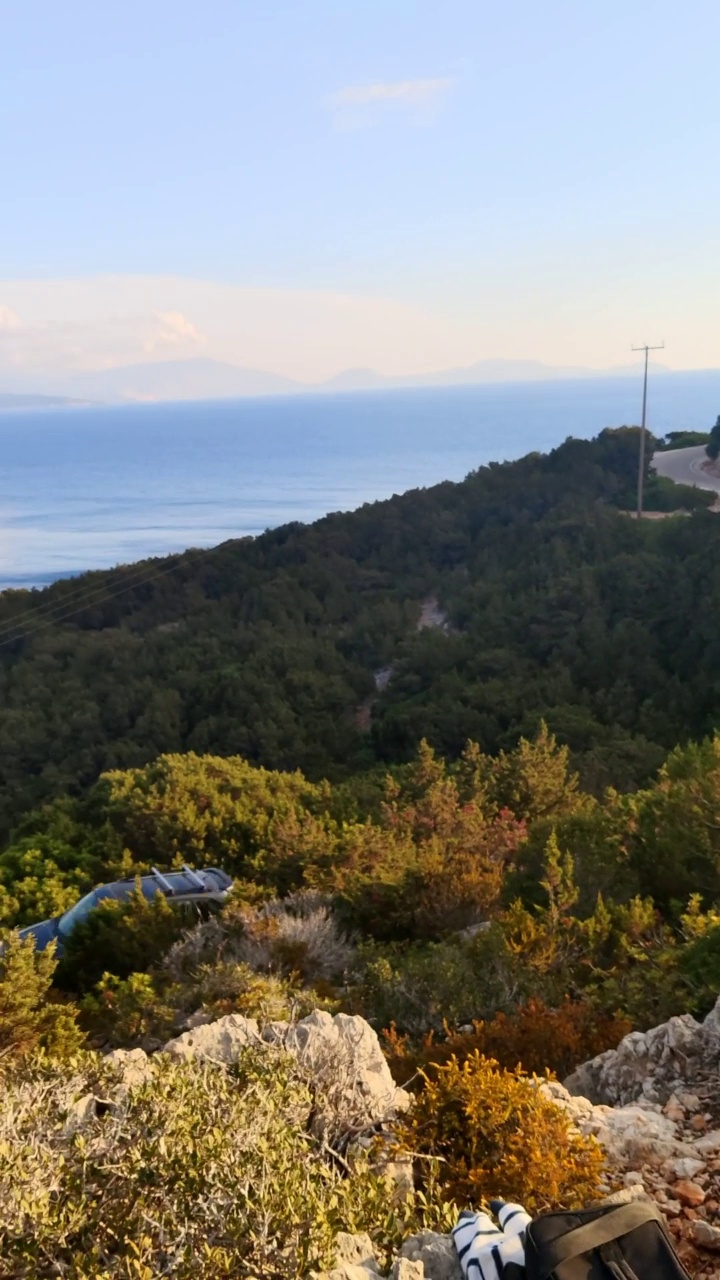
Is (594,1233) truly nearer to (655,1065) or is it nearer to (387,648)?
(655,1065)

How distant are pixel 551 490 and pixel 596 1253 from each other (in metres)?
37.5

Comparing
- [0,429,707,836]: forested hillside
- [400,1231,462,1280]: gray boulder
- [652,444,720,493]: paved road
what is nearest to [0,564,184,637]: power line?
[0,429,707,836]: forested hillside

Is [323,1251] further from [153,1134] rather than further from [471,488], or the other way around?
[471,488]

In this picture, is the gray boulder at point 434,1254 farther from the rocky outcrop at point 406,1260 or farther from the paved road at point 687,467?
the paved road at point 687,467

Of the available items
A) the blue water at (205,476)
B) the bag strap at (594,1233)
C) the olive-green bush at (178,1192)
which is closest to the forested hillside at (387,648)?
the olive-green bush at (178,1192)

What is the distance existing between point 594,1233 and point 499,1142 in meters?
1.43

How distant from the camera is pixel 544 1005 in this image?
6859 millimetres

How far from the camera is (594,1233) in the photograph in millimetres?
2742

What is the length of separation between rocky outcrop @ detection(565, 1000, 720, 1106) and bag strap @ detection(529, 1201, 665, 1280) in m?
2.45

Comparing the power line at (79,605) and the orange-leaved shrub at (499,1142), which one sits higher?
the orange-leaved shrub at (499,1142)

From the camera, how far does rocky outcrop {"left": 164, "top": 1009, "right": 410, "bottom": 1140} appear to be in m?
4.44

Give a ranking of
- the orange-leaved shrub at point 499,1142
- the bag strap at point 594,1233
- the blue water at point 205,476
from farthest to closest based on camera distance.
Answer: the blue water at point 205,476
the orange-leaved shrub at point 499,1142
the bag strap at point 594,1233

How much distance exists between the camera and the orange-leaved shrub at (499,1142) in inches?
150

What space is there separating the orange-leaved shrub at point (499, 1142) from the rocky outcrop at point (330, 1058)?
0.69ft
